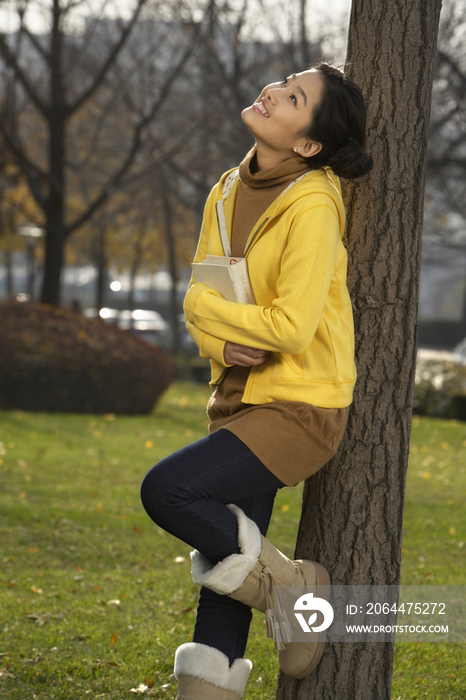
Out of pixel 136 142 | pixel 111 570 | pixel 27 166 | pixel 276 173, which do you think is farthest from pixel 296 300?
pixel 27 166

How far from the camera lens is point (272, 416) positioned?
2.32 metres

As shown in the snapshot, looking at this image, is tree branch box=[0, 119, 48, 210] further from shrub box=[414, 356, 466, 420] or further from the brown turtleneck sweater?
the brown turtleneck sweater

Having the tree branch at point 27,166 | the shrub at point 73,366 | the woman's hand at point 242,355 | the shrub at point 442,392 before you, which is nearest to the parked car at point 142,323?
the tree branch at point 27,166

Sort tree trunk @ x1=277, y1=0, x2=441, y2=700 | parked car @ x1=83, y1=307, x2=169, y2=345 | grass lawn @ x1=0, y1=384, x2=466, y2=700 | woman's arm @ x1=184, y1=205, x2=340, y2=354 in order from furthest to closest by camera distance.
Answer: parked car @ x1=83, y1=307, x2=169, y2=345 → grass lawn @ x1=0, y1=384, x2=466, y2=700 → tree trunk @ x1=277, y1=0, x2=441, y2=700 → woman's arm @ x1=184, y1=205, x2=340, y2=354

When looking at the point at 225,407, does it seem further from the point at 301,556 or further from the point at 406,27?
the point at 406,27

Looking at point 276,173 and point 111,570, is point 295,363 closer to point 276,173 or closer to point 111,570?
point 276,173

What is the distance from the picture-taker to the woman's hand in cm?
238

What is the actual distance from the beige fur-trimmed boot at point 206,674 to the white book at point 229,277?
44.3 inches

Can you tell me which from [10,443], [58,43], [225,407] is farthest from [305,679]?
[58,43]

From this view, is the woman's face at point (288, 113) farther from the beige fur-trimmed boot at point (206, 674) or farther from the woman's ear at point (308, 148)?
the beige fur-trimmed boot at point (206, 674)

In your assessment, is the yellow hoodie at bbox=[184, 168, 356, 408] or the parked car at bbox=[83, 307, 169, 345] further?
the parked car at bbox=[83, 307, 169, 345]

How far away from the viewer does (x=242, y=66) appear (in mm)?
15992

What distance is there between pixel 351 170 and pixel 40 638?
258 cm

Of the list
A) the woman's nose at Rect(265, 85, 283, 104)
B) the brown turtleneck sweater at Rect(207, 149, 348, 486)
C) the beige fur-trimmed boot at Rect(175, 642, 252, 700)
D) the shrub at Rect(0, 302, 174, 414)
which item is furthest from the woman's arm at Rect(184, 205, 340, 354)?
the shrub at Rect(0, 302, 174, 414)
